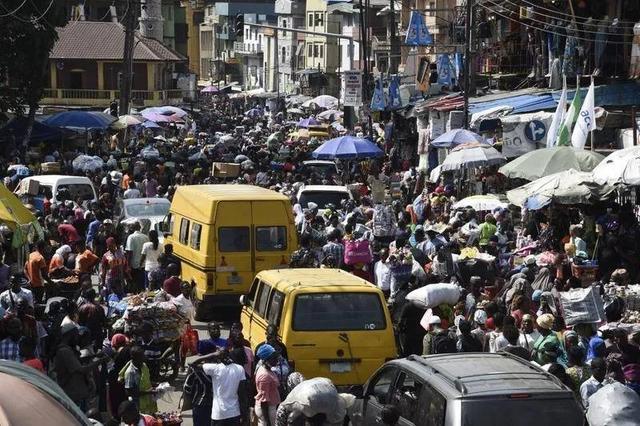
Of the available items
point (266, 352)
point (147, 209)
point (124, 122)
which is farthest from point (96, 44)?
point (266, 352)

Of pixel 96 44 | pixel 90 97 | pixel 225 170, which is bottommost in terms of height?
pixel 90 97

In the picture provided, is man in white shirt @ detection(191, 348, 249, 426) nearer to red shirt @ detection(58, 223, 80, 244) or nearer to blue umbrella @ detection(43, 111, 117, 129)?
red shirt @ detection(58, 223, 80, 244)

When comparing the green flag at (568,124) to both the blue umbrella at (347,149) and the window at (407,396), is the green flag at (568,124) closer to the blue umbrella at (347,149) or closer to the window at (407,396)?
the blue umbrella at (347,149)

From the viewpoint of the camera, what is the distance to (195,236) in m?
20.9

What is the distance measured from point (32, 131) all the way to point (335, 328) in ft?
103

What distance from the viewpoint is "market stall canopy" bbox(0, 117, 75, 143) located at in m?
43.8

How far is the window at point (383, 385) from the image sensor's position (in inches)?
452

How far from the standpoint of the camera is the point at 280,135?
2357 inches

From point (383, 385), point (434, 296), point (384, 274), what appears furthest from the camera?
point (384, 274)

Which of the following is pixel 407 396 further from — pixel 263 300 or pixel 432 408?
pixel 263 300

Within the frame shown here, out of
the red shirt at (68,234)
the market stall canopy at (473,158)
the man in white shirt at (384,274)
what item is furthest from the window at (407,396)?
the market stall canopy at (473,158)

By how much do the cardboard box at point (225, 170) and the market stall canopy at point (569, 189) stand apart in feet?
58.8

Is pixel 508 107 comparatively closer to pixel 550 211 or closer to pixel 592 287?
pixel 550 211

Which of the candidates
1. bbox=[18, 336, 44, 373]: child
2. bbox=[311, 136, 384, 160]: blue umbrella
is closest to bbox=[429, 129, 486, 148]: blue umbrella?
bbox=[311, 136, 384, 160]: blue umbrella
